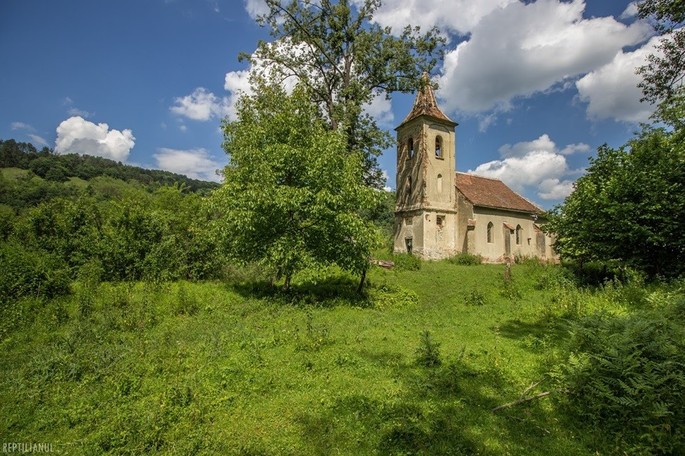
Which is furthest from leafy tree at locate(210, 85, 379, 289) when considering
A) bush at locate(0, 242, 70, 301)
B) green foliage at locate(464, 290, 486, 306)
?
bush at locate(0, 242, 70, 301)

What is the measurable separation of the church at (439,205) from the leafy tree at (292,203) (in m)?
16.7

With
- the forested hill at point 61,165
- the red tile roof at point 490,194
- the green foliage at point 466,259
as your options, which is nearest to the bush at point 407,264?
the green foliage at point 466,259

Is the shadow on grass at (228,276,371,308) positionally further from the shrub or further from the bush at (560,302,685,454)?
the bush at (560,302,685,454)

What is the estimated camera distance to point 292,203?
40.8 ft

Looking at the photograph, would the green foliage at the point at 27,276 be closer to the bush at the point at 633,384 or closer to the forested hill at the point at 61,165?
the bush at the point at 633,384

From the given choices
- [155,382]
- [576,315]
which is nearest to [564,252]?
[576,315]

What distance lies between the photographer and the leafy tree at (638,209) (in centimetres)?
1341

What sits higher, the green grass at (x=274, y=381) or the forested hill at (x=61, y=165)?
the forested hill at (x=61, y=165)

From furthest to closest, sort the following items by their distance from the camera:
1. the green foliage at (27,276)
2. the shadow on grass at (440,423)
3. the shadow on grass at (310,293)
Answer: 1. the shadow on grass at (310,293)
2. the green foliage at (27,276)
3. the shadow on grass at (440,423)

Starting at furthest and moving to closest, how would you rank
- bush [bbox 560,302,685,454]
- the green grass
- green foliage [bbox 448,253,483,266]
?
green foliage [bbox 448,253,483,266], the green grass, bush [bbox 560,302,685,454]

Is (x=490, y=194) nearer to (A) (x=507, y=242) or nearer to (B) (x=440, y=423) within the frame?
(A) (x=507, y=242)

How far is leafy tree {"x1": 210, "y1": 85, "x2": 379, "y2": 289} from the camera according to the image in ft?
41.7

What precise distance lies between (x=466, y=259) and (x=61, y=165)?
306 feet

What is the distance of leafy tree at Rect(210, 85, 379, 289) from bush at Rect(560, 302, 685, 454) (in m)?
8.54
